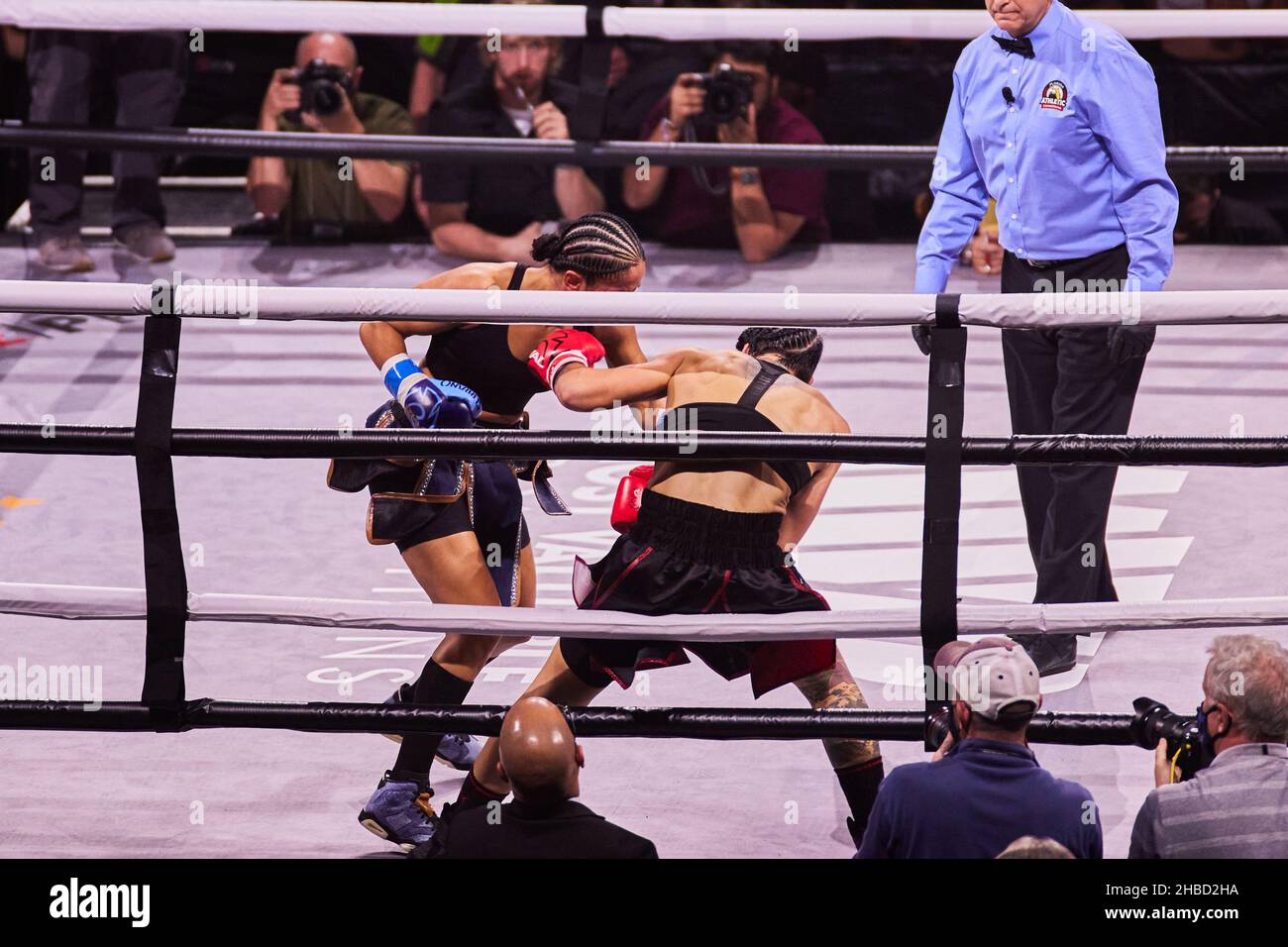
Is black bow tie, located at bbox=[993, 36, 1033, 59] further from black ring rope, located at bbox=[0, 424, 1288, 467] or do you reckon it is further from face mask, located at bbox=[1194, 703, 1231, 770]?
face mask, located at bbox=[1194, 703, 1231, 770]

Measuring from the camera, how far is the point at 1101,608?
259cm

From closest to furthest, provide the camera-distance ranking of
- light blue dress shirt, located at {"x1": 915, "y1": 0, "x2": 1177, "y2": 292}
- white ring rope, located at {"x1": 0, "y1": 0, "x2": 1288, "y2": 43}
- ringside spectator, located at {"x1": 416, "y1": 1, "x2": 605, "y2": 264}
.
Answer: light blue dress shirt, located at {"x1": 915, "y1": 0, "x2": 1177, "y2": 292}
white ring rope, located at {"x1": 0, "y1": 0, "x2": 1288, "y2": 43}
ringside spectator, located at {"x1": 416, "y1": 1, "x2": 605, "y2": 264}

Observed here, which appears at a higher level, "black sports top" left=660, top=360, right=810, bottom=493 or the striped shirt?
"black sports top" left=660, top=360, right=810, bottom=493

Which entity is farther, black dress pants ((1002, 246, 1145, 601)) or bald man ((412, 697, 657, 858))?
black dress pants ((1002, 246, 1145, 601))

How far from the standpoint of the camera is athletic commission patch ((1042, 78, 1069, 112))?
3.45 m

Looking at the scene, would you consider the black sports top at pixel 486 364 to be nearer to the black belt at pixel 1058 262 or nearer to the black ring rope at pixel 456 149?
the black belt at pixel 1058 262

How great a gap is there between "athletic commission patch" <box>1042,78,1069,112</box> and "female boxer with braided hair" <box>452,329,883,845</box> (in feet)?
2.99

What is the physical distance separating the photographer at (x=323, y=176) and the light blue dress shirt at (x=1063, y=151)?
112 inches

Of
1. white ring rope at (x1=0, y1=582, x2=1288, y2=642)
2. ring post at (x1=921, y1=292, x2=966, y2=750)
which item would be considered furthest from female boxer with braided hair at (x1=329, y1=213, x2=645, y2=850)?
ring post at (x1=921, y1=292, x2=966, y2=750)

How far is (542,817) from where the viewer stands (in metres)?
2.25

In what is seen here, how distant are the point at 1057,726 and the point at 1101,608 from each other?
0.19m

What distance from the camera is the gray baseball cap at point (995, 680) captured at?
2.24 meters

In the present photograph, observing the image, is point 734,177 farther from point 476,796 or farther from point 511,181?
point 476,796
